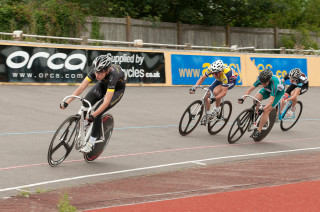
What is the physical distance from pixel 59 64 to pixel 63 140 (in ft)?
34.2

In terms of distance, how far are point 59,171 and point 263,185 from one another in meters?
2.97

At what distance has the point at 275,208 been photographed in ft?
22.0

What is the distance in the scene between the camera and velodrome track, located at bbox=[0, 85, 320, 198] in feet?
26.8

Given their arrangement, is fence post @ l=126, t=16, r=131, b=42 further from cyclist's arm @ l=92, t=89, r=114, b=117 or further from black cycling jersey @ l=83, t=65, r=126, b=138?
cyclist's arm @ l=92, t=89, r=114, b=117

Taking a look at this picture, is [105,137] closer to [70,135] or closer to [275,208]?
[70,135]

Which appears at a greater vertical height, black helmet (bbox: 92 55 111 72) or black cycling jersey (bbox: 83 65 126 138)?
black helmet (bbox: 92 55 111 72)

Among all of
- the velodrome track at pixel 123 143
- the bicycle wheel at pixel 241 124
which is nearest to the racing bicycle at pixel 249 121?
the bicycle wheel at pixel 241 124

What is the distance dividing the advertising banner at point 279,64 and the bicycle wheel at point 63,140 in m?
16.8

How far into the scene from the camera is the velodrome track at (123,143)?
8.18 metres

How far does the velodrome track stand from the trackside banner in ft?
1.60

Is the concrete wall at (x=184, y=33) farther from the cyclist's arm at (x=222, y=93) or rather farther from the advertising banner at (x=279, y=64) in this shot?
the cyclist's arm at (x=222, y=93)

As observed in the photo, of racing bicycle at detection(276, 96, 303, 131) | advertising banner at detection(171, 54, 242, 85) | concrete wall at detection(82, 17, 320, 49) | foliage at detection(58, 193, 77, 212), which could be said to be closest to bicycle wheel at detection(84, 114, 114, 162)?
foliage at detection(58, 193, 77, 212)

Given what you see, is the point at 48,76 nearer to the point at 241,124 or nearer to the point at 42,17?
the point at 42,17

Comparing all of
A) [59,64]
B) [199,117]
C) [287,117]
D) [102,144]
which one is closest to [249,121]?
[199,117]
